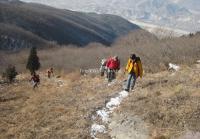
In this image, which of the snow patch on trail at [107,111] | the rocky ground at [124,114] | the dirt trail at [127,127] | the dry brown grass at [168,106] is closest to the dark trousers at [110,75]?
the rocky ground at [124,114]

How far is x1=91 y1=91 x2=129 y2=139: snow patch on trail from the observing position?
21925 mm

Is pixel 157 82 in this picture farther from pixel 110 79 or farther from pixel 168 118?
pixel 168 118

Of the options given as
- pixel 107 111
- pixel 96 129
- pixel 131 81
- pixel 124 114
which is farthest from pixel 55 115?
pixel 131 81

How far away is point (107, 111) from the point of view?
2472cm

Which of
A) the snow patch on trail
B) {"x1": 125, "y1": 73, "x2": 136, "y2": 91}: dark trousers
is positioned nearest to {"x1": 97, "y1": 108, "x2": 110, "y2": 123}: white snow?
the snow patch on trail

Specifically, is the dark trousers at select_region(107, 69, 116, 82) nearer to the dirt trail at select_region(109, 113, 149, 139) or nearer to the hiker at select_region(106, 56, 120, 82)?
the hiker at select_region(106, 56, 120, 82)

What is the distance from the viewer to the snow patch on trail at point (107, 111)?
21925 millimetres

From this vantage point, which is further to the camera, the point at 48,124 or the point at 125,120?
the point at 48,124

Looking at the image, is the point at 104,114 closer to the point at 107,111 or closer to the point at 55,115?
the point at 107,111

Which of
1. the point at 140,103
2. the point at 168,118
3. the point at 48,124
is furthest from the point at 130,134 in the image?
the point at 48,124

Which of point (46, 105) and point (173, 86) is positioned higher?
point (173, 86)

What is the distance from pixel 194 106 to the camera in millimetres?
22344

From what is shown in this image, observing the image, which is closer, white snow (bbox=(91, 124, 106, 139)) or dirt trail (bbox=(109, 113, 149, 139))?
dirt trail (bbox=(109, 113, 149, 139))

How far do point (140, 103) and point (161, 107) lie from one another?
1730 millimetres
